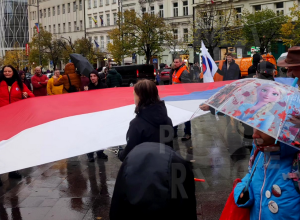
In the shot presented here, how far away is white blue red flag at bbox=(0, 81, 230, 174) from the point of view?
16.1 ft

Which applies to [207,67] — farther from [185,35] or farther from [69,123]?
[185,35]

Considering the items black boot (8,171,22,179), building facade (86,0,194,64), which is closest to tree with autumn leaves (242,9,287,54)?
building facade (86,0,194,64)

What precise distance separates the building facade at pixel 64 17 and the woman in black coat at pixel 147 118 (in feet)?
250

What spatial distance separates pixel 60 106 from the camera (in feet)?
21.1

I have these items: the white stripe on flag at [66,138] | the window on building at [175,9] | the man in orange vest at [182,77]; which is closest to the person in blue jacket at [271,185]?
the white stripe on flag at [66,138]

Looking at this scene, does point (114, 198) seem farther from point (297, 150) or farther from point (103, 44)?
point (103, 44)

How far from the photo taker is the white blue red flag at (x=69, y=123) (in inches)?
193

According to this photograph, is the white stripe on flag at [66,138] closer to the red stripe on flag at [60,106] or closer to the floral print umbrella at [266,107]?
the red stripe on flag at [60,106]

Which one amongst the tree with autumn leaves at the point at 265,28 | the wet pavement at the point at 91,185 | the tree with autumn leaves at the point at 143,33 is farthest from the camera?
the tree with autumn leaves at the point at 143,33

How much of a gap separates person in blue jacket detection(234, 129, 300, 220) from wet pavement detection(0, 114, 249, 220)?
242cm

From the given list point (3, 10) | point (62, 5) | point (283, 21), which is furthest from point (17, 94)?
point (3, 10)

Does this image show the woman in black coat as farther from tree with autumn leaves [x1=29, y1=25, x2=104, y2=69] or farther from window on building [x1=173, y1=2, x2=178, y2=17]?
window on building [x1=173, y1=2, x2=178, y2=17]

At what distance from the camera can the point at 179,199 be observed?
1.88 meters

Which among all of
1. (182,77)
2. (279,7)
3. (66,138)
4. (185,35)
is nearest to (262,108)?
(66,138)
